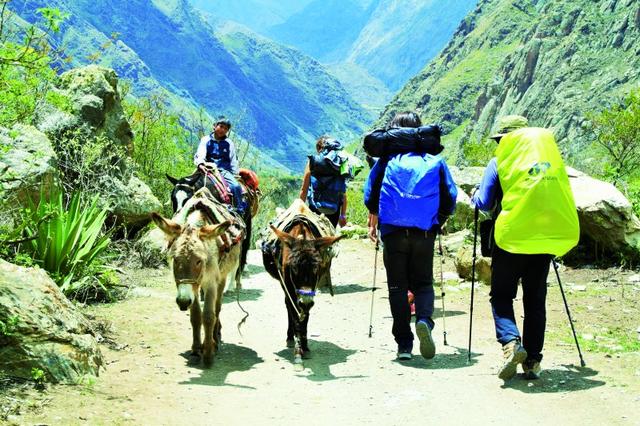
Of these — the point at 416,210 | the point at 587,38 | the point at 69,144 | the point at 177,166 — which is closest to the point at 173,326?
the point at 416,210

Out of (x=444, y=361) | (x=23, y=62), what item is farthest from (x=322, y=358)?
(x=23, y=62)

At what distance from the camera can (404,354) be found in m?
7.85

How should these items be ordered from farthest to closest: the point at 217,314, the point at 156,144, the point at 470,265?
the point at 156,144 → the point at 470,265 → the point at 217,314

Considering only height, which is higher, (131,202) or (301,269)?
(131,202)

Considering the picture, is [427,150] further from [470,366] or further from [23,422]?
[23,422]

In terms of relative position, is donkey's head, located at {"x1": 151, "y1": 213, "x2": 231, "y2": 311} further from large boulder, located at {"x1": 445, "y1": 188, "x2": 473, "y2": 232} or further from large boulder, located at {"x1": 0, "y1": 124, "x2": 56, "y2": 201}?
large boulder, located at {"x1": 445, "y1": 188, "x2": 473, "y2": 232}

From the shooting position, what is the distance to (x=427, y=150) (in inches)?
311

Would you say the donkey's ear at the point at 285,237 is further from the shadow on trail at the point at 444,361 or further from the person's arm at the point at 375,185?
the shadow on trail at the point at 444,361

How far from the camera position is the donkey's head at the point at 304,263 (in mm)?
7582

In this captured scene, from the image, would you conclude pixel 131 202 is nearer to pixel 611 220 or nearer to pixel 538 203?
pixel 611 220

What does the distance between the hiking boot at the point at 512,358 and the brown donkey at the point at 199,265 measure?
300 cm

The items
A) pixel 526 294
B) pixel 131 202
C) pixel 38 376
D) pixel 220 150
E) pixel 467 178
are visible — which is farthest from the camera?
pixel 467 178

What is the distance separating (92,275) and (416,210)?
16.2ft

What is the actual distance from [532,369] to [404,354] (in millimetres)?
1522
